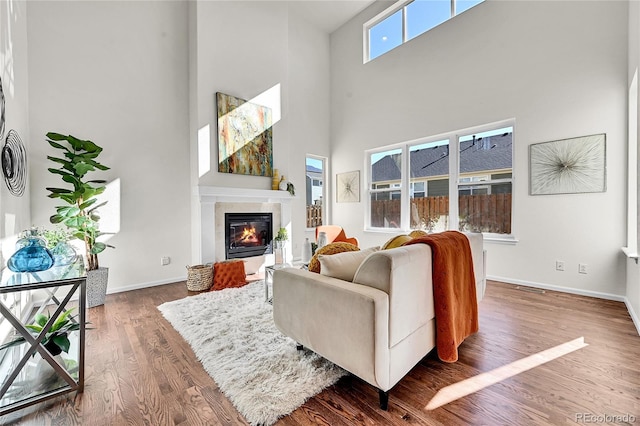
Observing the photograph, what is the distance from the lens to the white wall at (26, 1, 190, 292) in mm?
3164

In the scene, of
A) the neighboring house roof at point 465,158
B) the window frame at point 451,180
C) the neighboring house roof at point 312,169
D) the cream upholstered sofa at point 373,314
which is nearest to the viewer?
the cream upholstered sofa at point 373,314

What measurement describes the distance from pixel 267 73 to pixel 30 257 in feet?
13.8

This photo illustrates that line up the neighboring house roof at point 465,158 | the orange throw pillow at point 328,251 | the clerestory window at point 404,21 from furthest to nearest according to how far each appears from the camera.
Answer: the clerestory window at point 404,21, the neighboring house roof at point 465,158, the orange throw pillow at point 328,251

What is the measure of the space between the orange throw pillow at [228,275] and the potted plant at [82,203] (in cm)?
121

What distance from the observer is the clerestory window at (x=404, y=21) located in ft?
14.9

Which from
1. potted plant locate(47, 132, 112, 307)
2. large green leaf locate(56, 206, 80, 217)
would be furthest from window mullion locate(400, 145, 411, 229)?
large green leaf locate(56, 206, 80, 217)

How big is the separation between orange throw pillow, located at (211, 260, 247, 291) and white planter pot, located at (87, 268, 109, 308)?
117 centimetres

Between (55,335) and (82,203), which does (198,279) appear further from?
(55,335)

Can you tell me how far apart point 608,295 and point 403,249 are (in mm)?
3221

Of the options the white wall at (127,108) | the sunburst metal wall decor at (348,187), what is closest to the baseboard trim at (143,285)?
the white wall at (127,108)

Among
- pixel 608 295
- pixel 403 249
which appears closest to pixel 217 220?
pixel 403 249

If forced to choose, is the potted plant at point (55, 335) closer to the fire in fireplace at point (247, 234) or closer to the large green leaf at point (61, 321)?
the large green leaf at point (61, 321)

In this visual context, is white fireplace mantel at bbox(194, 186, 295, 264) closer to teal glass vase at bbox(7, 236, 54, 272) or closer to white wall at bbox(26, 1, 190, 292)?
white wall at bbox(26, 1, 190, 292)

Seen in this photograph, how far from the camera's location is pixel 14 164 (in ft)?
7.99
